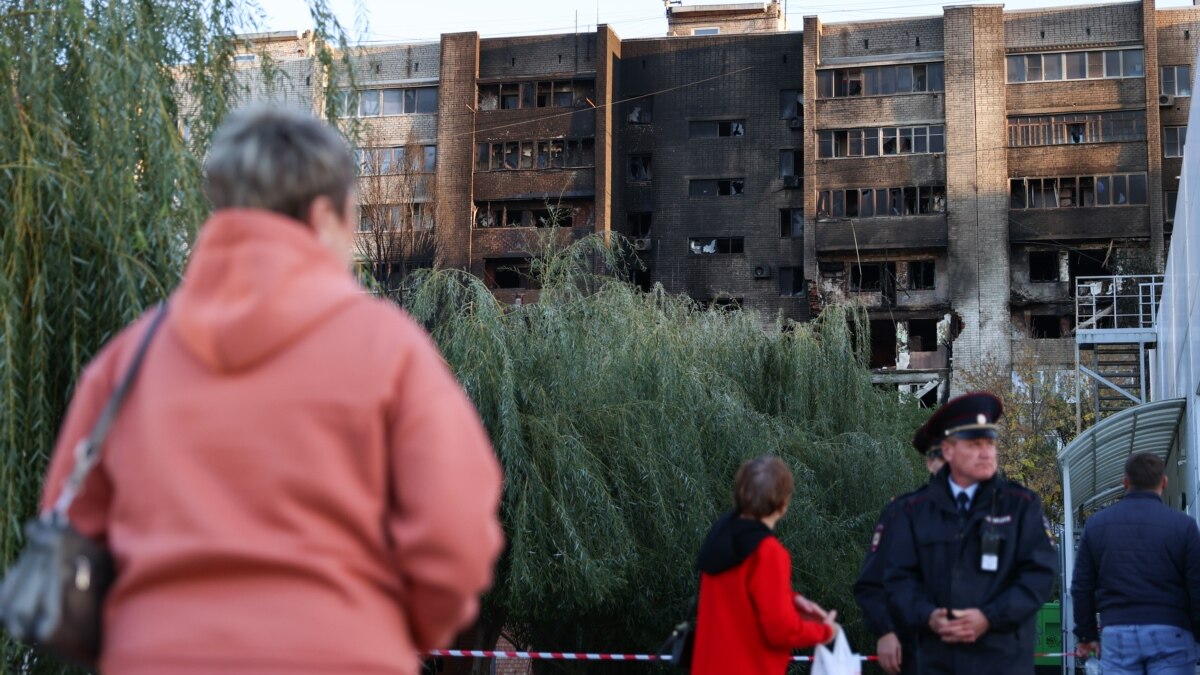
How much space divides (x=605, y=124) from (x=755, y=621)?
2381 inches

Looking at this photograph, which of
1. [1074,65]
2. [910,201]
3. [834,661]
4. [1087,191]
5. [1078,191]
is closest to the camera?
[834,661]

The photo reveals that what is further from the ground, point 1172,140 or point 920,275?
point 1172,140

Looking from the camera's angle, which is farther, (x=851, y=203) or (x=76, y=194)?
(x=851, y=203)

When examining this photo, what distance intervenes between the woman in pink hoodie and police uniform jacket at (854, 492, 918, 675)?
16.2 ft

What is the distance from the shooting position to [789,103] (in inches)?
2650

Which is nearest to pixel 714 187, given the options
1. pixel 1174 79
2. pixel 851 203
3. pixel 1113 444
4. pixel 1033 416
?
pixel 851 203

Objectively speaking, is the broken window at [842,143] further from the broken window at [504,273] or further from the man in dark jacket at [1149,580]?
the man in dark jacket at [1149,580]

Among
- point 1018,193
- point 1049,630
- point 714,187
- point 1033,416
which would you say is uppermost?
point 714,187

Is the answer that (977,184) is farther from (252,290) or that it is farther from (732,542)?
(252,290)

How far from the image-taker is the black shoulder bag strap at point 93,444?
3.03 meters

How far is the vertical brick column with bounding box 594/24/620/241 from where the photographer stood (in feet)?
218

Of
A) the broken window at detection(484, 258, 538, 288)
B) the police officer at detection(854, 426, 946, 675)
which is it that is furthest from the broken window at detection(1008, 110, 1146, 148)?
the police officer at detection(854, 426, 946, 675)

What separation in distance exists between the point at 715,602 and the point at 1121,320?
175ft

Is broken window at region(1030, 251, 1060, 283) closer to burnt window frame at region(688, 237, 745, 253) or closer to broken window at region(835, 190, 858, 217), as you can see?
broken window at region(835, 190, 858, 217)
